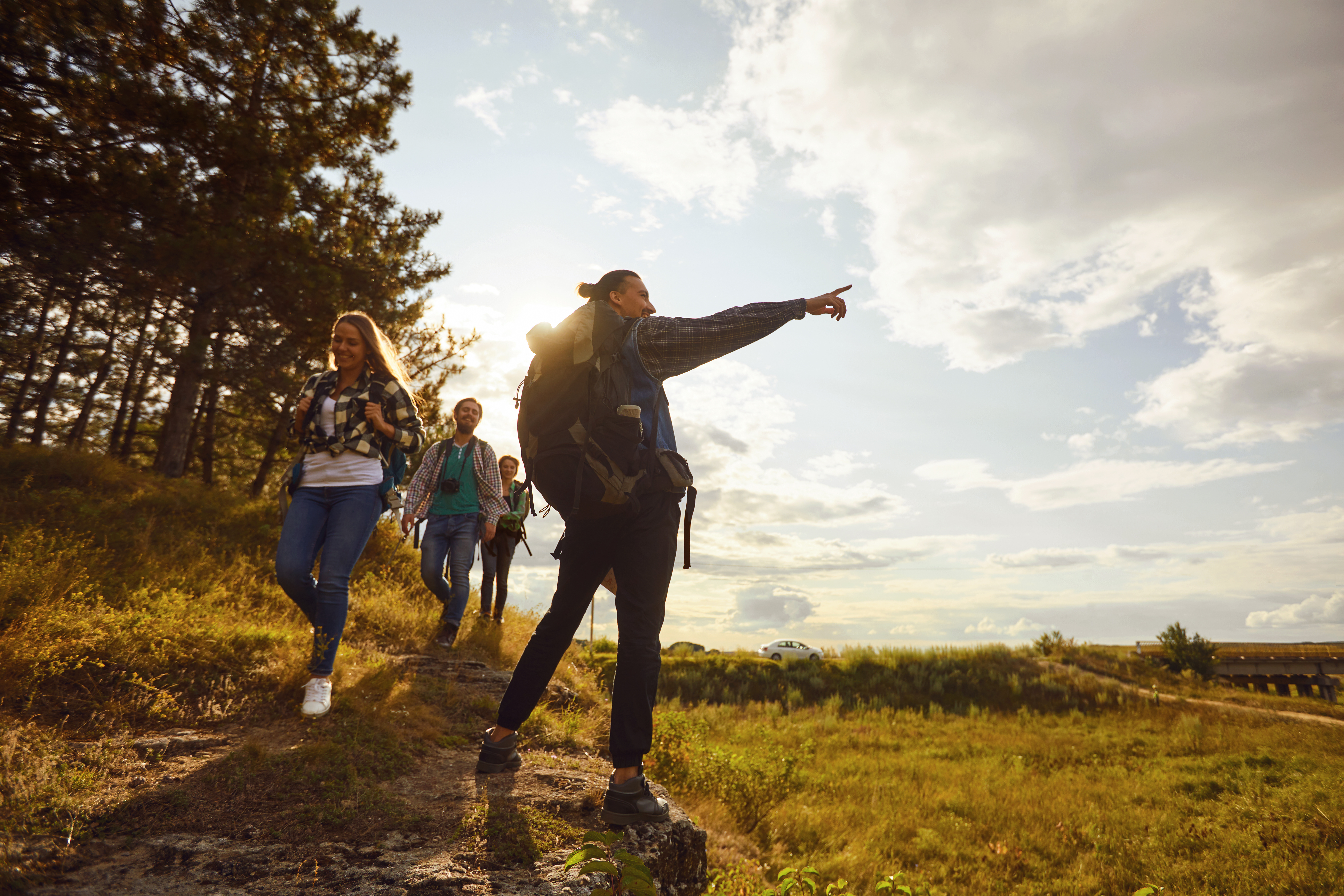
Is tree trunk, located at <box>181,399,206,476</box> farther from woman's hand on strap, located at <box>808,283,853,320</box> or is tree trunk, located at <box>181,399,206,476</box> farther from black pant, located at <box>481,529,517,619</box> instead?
woman's hand on strap, located at <box>808,283,853,320</box>

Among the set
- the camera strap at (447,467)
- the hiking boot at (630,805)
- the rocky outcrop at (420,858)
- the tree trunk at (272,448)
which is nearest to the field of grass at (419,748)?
the rocky outcrop at (420,858)

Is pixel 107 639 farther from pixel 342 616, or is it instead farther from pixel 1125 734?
pixel 1125 734

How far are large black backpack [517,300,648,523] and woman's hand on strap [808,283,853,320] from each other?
0.82 metres

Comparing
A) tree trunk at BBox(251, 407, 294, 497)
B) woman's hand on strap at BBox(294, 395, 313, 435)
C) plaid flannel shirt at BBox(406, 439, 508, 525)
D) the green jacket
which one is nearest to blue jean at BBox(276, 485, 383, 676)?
woman's hand on strap at BBox(294, 395, 313, 435)

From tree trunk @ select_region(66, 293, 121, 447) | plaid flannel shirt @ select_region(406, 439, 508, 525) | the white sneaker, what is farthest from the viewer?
tree trunk @ select_region(66, 293, 121, 447)

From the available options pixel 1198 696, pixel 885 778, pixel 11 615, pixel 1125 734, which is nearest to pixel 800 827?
pixel 885 778

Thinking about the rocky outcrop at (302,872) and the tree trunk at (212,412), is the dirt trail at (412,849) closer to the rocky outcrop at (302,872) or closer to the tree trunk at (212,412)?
the rocky outcrop at (302,872)

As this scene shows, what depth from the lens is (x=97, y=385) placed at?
1532 centimetres

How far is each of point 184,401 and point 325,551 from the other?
36.1 ft

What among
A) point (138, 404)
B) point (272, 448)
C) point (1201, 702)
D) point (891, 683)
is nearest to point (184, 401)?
point (272, 448)

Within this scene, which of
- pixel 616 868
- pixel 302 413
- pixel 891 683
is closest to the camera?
pixel 616 868

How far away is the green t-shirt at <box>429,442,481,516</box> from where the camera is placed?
6320mm

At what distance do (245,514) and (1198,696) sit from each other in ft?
77.0

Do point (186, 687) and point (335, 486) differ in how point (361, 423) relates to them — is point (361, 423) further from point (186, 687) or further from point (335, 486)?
point (186, 687)
